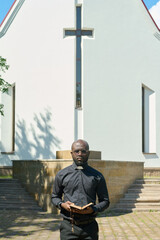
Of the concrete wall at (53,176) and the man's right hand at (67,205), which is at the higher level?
the man's right hand at (67,205)

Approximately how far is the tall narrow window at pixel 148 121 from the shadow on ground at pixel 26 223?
1036 cm

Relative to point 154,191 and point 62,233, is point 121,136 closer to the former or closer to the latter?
point 154,191

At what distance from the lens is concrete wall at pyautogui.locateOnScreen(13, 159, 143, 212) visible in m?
13.4

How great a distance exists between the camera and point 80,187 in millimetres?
3760

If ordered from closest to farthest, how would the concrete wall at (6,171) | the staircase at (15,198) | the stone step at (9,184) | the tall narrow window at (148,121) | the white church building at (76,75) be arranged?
the staircase at (15,198), the stone step at (9,184), the white church building at (76,75), the concrete wall at (6,171), the tall narrow window at (148,121)

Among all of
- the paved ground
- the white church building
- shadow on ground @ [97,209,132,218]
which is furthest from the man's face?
the white church building

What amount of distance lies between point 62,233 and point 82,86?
52.1ft

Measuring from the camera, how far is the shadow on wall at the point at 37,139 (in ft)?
63.9

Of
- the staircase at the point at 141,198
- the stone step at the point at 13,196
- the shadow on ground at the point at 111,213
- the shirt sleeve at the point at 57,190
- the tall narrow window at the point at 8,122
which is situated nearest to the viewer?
the shirt sleeve at the point at 57,190

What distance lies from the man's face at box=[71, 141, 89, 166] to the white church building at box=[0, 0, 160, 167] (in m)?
15.2

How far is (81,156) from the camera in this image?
3.74 m

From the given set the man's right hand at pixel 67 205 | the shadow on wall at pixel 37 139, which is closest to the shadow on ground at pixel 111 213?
the shadow on wall at pixel 37 139

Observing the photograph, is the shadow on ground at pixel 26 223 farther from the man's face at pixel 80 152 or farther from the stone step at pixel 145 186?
the man's face at pixel 80 152

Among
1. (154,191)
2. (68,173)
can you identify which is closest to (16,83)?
(154,191)
